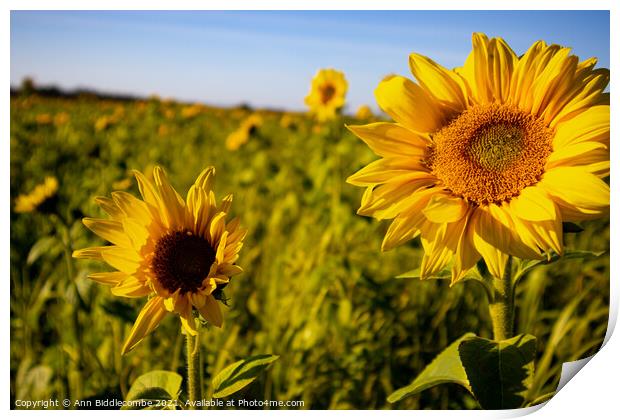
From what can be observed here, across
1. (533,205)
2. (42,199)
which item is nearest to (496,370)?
(533,205)

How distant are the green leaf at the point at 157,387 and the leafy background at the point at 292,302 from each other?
0.20 m

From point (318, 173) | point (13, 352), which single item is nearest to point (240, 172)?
point (318, 173)

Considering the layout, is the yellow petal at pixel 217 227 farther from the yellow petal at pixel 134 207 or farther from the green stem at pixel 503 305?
the green stem at pixel 503 305

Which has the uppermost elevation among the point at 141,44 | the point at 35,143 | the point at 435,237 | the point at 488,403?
the point at 141,44

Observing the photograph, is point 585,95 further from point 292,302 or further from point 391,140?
point 292,302

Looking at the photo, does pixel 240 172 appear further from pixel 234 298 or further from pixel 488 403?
pixel 488 403

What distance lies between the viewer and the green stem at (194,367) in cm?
71

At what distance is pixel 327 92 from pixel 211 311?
640 mm

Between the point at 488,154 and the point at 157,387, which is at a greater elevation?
the point at 488,154

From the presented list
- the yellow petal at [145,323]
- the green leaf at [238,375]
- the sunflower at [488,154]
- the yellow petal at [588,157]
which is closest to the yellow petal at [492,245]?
the sunflower at [488,154]

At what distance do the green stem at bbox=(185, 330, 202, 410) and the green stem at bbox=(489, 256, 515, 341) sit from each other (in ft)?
1.17

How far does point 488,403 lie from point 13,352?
2.67 feet

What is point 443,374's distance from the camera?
708mm

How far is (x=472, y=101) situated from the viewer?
70cm
